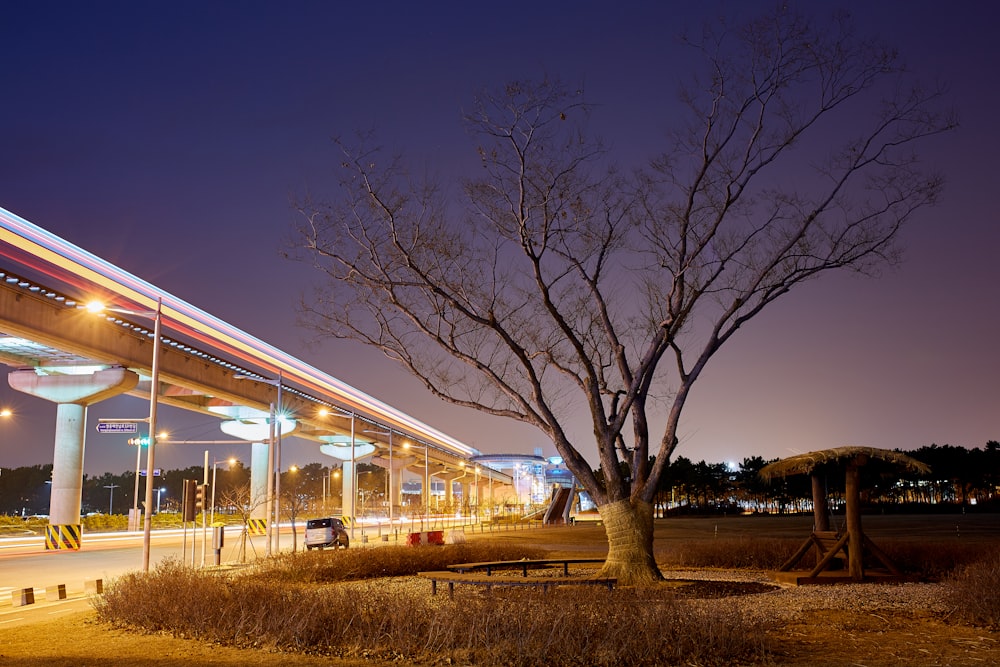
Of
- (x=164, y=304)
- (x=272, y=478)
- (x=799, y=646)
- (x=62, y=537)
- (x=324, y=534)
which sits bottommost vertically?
(x=799, y=646)

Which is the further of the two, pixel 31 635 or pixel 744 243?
pixel 744 243

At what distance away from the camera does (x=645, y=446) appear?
67.4 feet

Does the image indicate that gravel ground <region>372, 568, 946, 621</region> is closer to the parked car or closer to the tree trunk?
the tree trunk

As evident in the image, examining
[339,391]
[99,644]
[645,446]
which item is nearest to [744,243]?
[645,446]

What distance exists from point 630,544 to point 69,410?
33.7 m

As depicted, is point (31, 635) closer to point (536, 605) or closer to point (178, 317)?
point (536, 605)

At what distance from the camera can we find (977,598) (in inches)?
492

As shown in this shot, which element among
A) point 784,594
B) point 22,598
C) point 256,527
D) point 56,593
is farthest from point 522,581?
point 256,527

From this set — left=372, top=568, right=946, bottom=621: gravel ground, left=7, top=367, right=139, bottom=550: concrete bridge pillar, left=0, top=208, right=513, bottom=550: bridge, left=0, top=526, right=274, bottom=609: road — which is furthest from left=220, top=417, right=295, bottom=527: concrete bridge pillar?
left=372, top=568, right=946, bottom=621: gravel ground

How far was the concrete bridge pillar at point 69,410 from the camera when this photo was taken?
42281 mm

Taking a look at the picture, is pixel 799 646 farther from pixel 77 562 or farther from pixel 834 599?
pixel 77 562

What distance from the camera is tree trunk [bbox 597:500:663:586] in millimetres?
18750

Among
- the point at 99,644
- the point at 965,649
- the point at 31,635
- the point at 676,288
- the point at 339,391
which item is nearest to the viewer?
the point at 965,649

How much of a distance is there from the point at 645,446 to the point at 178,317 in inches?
1093
